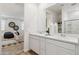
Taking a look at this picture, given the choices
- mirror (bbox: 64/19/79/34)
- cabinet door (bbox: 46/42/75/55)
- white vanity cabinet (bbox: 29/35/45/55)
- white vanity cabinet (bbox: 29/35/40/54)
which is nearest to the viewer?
cabinet door (bbox: 46/42/75/55)

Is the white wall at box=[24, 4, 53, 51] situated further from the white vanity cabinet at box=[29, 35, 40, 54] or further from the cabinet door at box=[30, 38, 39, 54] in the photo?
the cabinet door at box=[30, 38, 39, 54]

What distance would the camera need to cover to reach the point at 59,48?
165cm

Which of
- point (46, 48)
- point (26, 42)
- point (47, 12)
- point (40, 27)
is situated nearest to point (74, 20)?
point (46, 48)

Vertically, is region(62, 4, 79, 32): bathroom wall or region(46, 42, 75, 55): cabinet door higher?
region(62, 4, 79, 32): bathroom wall

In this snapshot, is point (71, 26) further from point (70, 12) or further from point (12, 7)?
point (12, 7)

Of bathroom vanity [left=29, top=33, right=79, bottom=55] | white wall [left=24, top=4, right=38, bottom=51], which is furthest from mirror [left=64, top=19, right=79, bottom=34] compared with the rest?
white wall [left=24, top=4, right=38, bottom=51]

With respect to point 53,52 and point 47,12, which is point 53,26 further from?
point 53,52

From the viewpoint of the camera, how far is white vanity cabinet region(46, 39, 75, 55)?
4.50 feet

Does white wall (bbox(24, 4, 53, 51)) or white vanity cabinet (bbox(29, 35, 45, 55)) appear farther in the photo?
white wall (bbox(24, 4, 53, 51))

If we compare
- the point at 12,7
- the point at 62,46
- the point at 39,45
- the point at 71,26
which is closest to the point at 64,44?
the point at 62,46

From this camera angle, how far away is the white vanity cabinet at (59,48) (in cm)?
137

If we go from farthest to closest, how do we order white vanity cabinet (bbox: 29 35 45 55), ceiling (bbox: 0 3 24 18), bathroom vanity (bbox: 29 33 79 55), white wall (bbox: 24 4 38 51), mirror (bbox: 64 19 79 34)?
ceiling (bbox: 0 3 24 18) < white wall (bbox: 24 4 38 51) < white vanity cabinet (bbox: 29 35 45 55) < mirror (bbox: 64 19 79 34) < bathroom vanity (bbox: 29 33 79 55)

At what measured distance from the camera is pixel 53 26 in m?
2.63

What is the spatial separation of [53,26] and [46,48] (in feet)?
2.55
